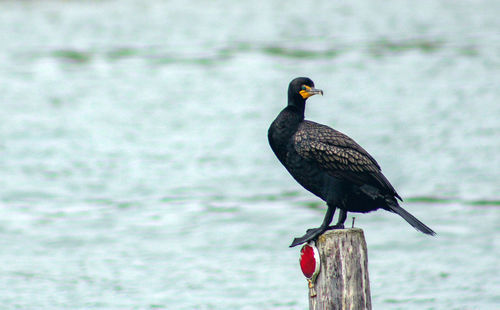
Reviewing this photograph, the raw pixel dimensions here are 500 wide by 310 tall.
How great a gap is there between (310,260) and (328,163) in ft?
2.59

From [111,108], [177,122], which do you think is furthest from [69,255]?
[111,108]

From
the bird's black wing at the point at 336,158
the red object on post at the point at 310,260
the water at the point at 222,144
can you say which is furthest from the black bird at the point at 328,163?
the water at the point at 222,144

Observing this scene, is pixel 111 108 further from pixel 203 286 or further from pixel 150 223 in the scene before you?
pixel 203 286

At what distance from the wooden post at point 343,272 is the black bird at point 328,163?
49 cm

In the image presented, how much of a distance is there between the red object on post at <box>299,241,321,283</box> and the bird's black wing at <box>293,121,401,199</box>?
0.67 m

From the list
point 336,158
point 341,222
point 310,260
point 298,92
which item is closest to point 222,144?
point 298,92

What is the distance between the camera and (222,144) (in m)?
18.9

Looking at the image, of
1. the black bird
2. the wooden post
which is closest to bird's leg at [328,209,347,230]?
the black bird

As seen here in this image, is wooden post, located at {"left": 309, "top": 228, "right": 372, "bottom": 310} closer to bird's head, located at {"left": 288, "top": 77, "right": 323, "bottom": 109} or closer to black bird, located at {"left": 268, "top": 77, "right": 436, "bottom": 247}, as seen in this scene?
black bird, located at {"left": 268, "top": 77, "right": 436, "bottom": 247}

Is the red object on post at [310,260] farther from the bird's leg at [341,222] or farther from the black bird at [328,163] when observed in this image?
the black bird at [328,163]

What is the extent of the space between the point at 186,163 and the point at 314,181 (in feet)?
38.7

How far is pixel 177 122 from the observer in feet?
69.3

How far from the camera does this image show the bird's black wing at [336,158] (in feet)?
19.4

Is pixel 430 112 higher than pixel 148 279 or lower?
higher
